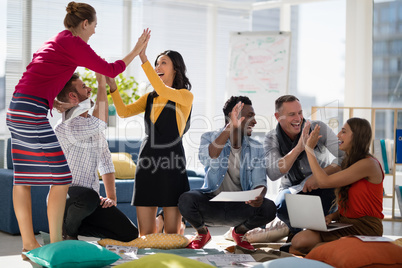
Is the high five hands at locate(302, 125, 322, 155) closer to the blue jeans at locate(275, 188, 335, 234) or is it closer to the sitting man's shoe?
the blue jeans at locate(275, 188, 335, 234)

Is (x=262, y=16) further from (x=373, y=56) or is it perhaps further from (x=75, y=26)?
(x=75, y=26)

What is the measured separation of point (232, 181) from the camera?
135 inches

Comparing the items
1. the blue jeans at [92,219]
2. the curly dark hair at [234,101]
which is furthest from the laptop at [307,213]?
the blue jeans at [92,219]

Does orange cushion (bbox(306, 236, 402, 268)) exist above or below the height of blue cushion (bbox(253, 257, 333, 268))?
below

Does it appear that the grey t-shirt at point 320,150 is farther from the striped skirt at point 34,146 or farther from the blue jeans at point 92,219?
the striped skirt at point 34,146

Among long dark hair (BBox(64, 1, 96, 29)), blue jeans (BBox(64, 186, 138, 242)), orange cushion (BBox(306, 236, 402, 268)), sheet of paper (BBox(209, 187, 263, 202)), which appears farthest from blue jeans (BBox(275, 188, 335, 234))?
long dark hair (BBox(64, 1, 96, 29))

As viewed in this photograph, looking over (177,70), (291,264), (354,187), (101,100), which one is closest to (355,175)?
(354,187)

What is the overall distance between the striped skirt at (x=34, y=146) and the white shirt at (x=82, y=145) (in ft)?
1.10

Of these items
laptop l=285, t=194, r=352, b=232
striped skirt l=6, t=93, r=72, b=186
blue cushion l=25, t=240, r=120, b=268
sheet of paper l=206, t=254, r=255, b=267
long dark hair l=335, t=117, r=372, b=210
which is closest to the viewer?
blue cushion l=25, t=240, r=120, b=268

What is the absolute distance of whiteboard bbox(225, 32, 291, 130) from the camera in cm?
599

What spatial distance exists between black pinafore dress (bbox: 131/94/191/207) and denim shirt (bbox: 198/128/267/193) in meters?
0.16

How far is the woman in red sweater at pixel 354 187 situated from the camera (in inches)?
119

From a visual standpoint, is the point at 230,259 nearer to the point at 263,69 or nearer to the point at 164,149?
the point at 164,149

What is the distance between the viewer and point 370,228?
2.98 metres
